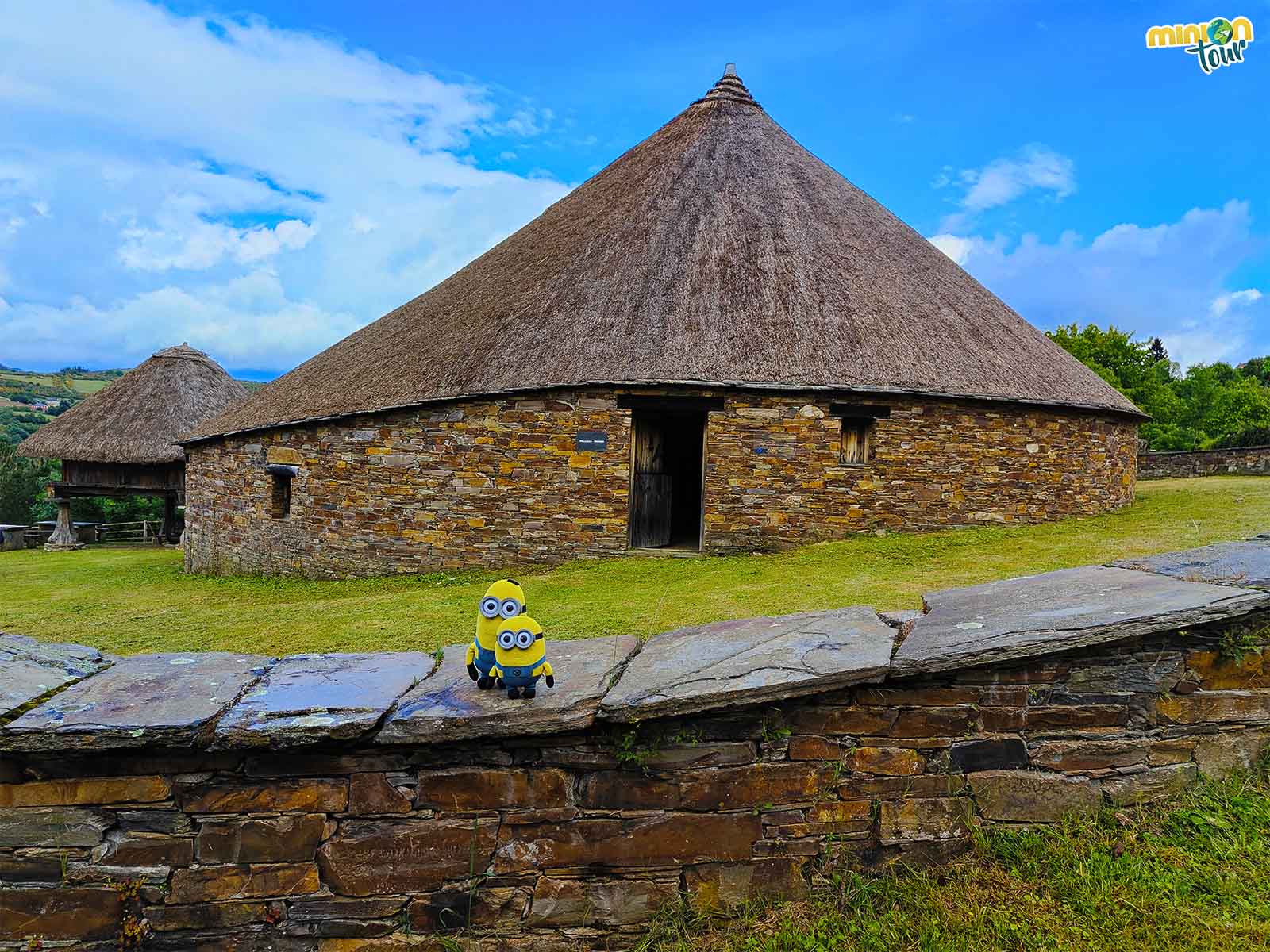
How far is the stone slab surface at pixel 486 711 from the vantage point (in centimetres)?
282

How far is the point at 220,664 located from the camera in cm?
348

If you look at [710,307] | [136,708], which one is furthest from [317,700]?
[710,307]

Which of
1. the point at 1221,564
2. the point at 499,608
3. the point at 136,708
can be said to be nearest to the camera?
the point at 136,708

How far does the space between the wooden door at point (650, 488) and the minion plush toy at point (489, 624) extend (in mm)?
8438

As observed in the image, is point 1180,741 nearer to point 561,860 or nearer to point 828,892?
point 828,892

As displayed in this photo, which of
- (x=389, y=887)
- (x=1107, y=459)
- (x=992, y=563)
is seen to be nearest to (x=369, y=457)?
(x=992, y=563)

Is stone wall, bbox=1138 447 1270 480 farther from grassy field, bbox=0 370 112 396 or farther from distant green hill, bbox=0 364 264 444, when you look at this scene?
grassy field, bbox=0 370 112 396

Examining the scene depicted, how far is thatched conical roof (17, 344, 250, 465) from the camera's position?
77.8ft

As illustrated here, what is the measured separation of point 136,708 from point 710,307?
9774mm

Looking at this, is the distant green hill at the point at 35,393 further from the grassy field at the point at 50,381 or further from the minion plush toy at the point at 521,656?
the minion plush toy at the point at 521,656

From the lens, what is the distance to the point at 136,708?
115 inches

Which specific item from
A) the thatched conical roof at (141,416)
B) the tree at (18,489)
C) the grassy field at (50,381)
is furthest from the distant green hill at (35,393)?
the thatched conical roof at (141,416)

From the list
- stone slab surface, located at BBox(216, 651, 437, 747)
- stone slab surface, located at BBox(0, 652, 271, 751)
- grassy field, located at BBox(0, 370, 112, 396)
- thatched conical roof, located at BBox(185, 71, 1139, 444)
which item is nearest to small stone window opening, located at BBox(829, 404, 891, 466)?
thatched conical roof, located at BBox(185, 71, 1139, 444)

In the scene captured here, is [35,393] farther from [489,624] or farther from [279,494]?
[489,624]
